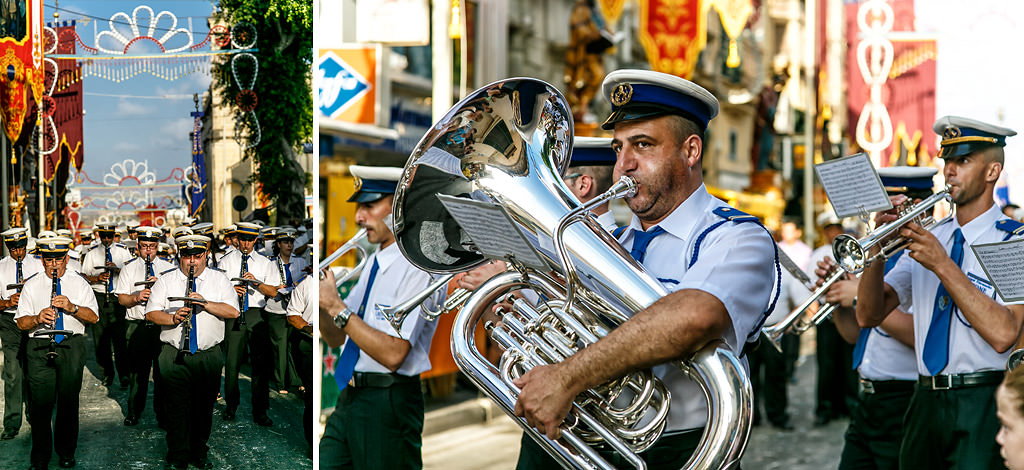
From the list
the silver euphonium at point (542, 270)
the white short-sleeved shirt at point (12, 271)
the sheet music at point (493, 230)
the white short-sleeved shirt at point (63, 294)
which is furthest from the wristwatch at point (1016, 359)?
the white short-sleeved shirt at point (12, 271)

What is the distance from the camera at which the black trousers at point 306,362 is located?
3.42 metres

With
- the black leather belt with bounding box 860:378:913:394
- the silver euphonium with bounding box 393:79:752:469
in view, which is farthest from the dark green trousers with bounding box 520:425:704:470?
the black leather belt with bounding box 860:378:913:394

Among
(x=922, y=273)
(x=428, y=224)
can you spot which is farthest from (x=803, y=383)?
(x=428, y=224)

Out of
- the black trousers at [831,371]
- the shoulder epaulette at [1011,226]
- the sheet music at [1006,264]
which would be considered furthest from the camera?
the black trousers at [831,371]

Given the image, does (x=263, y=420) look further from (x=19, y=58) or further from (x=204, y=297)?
(x=19, y=58)

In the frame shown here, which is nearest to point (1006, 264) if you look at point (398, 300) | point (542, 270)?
point (542, 270)

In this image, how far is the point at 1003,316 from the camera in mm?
3758

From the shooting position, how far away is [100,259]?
3285mm

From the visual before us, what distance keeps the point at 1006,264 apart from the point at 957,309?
85 centimetres

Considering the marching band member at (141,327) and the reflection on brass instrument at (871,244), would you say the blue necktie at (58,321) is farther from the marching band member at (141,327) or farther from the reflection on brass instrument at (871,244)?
the reflection on brass instrument at (871,244)

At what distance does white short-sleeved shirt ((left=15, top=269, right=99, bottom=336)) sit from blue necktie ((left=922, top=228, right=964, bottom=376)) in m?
3.03

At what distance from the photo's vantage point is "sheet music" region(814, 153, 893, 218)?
3.78 meters

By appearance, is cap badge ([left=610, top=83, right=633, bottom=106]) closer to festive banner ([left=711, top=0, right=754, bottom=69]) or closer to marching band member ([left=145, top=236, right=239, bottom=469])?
marching band member ([left=145, top=236, right=239, bottom=469])

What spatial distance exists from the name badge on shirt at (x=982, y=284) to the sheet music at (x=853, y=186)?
0.52 m
